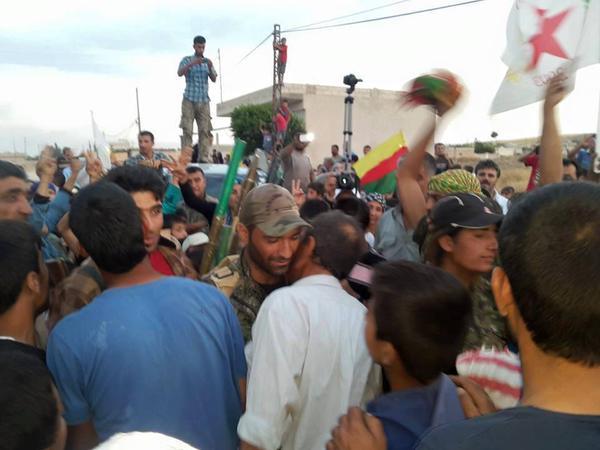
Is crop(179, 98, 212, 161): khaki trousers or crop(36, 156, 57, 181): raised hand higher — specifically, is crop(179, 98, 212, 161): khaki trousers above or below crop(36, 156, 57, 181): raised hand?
above

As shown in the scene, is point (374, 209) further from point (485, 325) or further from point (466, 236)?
point (485, 325)

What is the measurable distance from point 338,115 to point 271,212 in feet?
110

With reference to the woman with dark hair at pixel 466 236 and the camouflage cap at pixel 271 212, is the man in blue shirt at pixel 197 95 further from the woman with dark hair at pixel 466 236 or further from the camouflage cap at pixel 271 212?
the woman with dark hair at pixel 466 236

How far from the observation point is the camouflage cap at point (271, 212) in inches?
101

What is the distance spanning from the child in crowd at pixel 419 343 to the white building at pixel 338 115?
32283 millimetres

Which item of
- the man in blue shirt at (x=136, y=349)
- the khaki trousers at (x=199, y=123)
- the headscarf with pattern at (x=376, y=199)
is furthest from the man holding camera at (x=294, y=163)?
the man in blue shirt at (x=136, y=349)

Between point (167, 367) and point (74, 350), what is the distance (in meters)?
0.30

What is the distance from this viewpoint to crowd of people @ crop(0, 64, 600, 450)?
3.47ft

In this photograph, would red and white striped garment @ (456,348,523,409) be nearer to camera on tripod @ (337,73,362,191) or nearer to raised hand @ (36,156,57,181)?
raised hand @ (36,156,57,181)

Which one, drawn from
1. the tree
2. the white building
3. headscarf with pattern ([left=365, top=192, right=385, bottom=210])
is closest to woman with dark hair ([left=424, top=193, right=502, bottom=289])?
headscarf with pattern ([left=365, top=192, right=385, bottom=210])

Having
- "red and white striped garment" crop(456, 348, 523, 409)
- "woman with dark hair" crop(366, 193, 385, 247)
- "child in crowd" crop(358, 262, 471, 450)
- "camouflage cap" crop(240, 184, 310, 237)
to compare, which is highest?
"camouflage cap" crop(240, 184, 310, 237)

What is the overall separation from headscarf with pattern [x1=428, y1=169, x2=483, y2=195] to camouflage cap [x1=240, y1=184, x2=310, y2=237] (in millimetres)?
1367

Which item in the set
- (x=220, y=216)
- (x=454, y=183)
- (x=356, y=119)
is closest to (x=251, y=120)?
(x=356, y=119)

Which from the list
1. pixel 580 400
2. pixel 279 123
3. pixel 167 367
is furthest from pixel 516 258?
pixel 279 123
